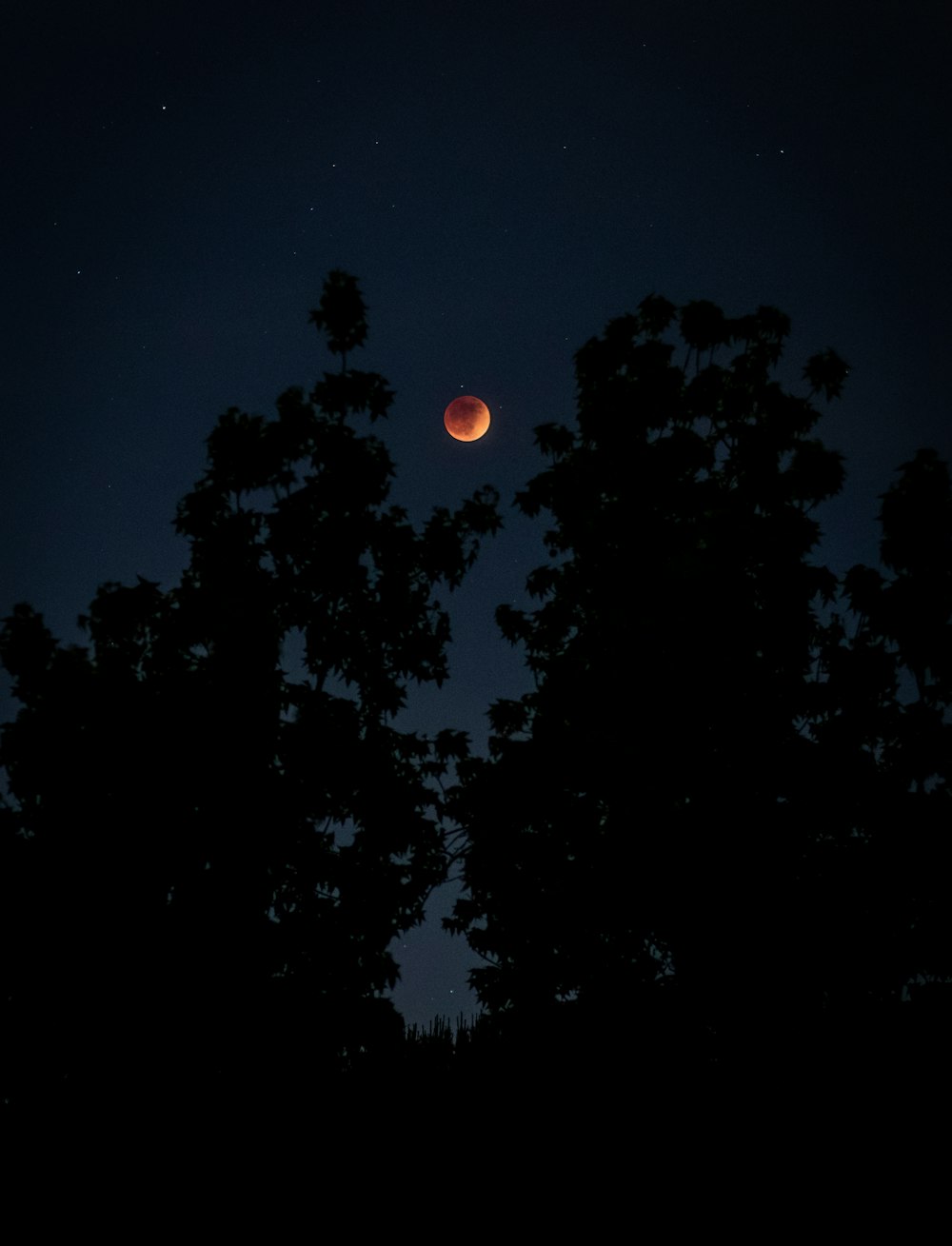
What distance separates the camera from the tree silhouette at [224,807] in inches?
537

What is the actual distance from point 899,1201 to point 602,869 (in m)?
7.19

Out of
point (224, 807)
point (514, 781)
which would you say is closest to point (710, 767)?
point (514, 781)

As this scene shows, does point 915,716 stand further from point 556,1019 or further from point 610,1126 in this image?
point 610,1126

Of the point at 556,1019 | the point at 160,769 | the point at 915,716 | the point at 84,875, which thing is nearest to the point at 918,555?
the point at 915,716

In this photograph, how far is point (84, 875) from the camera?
1369 centimetres

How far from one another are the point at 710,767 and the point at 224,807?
8918mm

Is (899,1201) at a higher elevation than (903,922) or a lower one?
lower

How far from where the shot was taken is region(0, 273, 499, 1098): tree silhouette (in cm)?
1363

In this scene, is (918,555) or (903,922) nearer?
(903,922)

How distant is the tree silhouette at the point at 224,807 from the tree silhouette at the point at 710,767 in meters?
2.36

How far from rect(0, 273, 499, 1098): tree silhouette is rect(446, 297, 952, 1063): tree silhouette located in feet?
7.75

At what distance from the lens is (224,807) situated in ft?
48.3

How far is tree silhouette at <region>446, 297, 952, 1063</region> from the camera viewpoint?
52.4 feet

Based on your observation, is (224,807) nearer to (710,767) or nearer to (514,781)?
(514,781)
